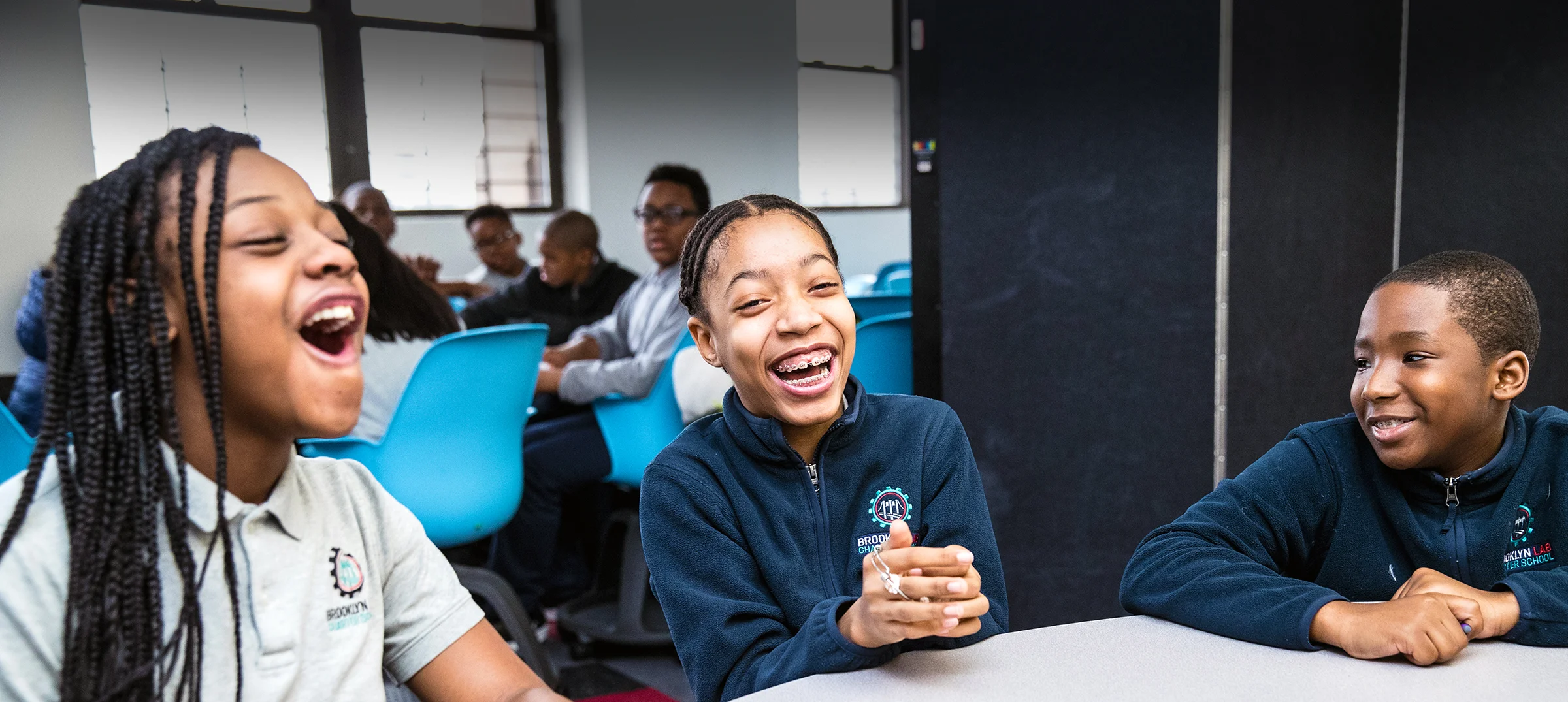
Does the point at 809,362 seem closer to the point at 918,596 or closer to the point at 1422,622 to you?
the point at 918,596

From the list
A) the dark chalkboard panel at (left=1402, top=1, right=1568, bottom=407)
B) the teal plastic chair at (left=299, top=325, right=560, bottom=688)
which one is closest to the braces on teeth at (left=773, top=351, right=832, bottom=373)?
the teal plastic chair at (left=299, top=325, right=560, bottom=688)

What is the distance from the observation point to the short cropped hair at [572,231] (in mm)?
3824

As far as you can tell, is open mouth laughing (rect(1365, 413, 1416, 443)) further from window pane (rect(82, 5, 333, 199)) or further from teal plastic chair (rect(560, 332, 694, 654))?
window pane (rect(82, 5, 333, 199))

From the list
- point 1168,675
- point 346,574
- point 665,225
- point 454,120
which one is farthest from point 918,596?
point 454,120

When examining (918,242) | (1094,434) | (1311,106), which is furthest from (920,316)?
(1311,106)

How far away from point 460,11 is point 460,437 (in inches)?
179

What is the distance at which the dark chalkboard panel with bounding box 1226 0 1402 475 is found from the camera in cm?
247

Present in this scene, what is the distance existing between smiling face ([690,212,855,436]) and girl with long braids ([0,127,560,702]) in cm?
48

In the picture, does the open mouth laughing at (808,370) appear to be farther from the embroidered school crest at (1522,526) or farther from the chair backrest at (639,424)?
the chair backrest at (639,424)

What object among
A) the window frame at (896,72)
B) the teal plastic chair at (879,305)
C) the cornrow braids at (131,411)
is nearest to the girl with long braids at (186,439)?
the cornrow braids at (131,411)

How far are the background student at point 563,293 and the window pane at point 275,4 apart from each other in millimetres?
2712

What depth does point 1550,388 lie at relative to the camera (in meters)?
2.34

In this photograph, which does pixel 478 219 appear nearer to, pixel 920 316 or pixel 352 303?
pixel 920 316

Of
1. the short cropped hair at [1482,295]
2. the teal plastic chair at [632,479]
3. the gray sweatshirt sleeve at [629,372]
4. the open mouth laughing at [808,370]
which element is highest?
the short cropped hair at [1482,295]
